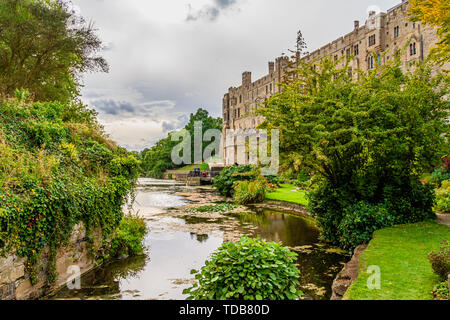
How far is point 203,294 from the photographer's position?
4.33 meters

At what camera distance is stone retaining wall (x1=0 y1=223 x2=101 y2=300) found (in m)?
5.02

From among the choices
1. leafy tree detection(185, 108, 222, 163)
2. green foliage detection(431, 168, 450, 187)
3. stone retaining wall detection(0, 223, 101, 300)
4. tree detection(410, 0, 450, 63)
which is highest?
leafy tree detection(185, 108, 222, 163)

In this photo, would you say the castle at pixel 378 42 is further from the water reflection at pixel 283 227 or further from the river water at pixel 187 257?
the river water at pixel 187 257

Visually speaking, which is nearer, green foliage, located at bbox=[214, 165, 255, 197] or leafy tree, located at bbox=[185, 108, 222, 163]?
green foliage, located at bbox=[214, 165, 255, 197]

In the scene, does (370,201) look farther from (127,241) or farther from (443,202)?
(127,241)

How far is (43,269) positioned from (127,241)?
10.7 ft

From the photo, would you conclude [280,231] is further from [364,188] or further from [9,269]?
[9,269]

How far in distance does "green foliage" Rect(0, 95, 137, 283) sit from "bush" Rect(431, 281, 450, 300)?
638 cm

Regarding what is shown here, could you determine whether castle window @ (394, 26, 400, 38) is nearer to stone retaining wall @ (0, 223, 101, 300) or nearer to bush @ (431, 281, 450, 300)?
bush @ (431, 281, 450, 300)

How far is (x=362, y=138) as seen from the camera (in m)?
7.84

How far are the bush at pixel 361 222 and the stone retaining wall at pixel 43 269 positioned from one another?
6.71 metres

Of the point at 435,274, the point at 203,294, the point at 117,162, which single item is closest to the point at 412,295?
the point at 435,274
